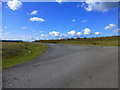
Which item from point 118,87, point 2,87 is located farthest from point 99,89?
point 2,87

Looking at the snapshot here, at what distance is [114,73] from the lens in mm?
8086

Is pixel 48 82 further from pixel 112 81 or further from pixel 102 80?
pixel 112 81

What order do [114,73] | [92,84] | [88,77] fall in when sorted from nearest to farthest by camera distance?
[92,84]
[88,77]
[114,73]

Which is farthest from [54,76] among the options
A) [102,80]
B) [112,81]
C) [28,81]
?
[112,81]

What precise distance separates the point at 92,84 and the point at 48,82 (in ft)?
7.53

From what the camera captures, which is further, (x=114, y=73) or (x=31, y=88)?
(x=114, y=73)

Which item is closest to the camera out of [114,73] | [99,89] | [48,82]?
[99,89]

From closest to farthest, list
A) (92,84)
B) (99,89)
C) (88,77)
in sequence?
1. (99,89)
2. (92,84)
3. (88,77)

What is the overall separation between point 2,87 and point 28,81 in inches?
52.4

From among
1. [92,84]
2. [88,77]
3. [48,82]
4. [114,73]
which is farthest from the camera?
[114,73]

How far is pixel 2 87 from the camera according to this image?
6652 mm

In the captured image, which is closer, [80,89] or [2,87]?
[80,89]

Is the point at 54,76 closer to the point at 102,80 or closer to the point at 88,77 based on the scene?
the point at 88,77

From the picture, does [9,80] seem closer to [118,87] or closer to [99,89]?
[99,89]
